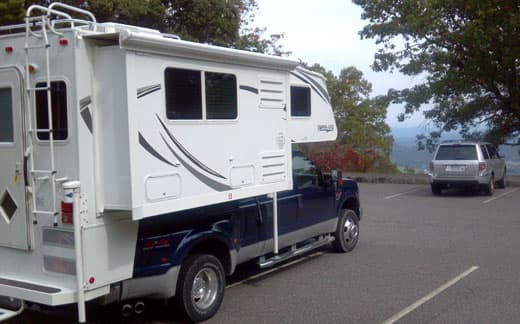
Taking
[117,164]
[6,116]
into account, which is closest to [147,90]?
[117,164]

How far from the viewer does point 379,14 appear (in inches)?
963

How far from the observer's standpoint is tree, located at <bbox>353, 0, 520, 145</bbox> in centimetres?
2069

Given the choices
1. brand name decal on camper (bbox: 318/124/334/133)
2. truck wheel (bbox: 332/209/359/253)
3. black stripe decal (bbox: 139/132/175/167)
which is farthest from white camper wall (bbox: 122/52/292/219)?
truck wheel (bbox: 332/209/359/253)

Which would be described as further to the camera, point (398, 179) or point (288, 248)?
point (398, 179)

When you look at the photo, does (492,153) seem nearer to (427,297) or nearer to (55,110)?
(427,297)

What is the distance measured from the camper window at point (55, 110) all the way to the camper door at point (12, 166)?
0.21 meters

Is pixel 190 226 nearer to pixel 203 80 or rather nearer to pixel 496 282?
pixel 203 80

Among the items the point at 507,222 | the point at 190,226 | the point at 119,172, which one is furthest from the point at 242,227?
the point at 507,222

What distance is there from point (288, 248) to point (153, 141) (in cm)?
355

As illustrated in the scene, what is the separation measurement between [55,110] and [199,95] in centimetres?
143

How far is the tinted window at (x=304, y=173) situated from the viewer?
8430 millimetres

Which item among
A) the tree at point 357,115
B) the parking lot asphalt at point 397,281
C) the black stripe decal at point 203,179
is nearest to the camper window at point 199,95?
the black stripe decal at point 203,179

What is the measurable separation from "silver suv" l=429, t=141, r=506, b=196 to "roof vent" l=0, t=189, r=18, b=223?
14088 mm

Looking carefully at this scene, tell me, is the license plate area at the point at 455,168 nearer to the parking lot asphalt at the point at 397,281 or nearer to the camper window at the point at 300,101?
the parking lot asphalt at the point at 397,281
